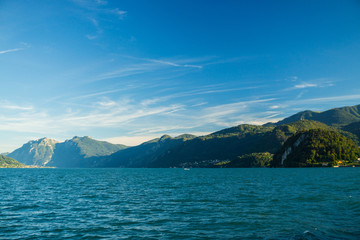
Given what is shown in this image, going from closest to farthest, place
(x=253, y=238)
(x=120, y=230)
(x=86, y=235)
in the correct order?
(x=253, y=238) < (x=86, y=235) < (x=120, y=230)

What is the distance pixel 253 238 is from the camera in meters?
23.0

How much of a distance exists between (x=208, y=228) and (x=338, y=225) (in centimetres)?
1482

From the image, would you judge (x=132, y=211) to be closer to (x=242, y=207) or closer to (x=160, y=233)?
(x=160, y=233)

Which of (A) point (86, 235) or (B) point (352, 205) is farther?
(B) point (352, 205)

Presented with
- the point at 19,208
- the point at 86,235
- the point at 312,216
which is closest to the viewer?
the point at 86,235

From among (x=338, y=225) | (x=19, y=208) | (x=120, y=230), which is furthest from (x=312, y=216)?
(x=19, y=208)

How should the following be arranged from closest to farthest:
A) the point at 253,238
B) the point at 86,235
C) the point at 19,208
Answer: the point at 253,238, the point at 86,235, the point at 19,208

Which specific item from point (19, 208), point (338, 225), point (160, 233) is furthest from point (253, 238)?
point (19, 208)

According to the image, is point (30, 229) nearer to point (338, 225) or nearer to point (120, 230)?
point (120, 230)

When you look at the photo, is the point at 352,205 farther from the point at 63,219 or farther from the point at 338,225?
the point at 63,219

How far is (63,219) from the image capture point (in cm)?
3294

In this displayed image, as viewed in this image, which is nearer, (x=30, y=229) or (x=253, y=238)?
(x=253, y=238)

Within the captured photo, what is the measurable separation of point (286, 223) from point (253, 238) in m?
7.64

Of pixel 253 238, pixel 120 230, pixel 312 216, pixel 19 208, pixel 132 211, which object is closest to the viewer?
pixel 253 238
